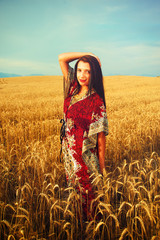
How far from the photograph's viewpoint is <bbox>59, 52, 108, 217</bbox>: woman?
6.32 feet

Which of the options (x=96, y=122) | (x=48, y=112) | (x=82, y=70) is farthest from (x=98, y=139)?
(x=48, y=112)

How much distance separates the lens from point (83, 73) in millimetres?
1942

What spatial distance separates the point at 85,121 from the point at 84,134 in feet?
0.50

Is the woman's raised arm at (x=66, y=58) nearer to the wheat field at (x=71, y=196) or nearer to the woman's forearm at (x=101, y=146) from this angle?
the woman's forearm at (x=101, y=146)

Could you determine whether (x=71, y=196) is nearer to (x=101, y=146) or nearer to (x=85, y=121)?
(x=101, y=146)

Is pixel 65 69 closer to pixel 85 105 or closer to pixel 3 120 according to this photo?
pixel 85 105

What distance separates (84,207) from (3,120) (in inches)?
222

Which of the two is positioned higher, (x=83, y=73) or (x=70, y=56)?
(x=70, y=56)

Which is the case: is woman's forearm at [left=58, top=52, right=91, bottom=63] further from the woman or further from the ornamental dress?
the ornamental dress

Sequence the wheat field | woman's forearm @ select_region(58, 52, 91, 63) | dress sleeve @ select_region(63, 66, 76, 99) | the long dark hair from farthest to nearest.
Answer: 1. dress sleeve @ select_region(63, 66, 76, 99)
2. woman's forearm @ select_region(58, 52, 91, 63)
3. the long dark hair
4. the wheat field

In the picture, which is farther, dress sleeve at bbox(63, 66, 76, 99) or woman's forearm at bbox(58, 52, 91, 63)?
dress sleeve at bbox(63, 66, 76, 99)

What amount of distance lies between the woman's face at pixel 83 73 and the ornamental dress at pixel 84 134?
6.0 inches

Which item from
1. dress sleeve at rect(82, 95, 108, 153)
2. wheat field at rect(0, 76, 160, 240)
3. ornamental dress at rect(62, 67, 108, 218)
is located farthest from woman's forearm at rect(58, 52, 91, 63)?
wheat field at rect(0, 76, 160, 240)

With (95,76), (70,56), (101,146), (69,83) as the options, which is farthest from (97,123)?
(70,56)
